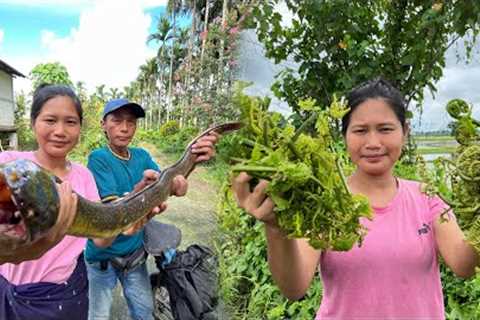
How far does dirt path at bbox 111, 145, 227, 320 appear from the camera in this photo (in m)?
→ 6.21

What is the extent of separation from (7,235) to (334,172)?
886 mm

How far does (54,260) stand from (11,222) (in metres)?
1.44

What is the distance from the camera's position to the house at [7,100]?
29959mm

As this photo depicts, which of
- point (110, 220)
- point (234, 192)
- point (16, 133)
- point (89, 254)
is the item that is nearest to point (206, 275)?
point (89, 254)

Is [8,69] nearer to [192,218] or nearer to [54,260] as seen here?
[192,218]

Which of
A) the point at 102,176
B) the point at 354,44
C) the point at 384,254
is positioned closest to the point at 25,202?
the point at 384,254

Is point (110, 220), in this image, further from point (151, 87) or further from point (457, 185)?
point (151, 87)

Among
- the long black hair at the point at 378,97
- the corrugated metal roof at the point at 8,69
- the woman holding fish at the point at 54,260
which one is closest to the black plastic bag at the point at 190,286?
the woman holding fish at the point at 54,260

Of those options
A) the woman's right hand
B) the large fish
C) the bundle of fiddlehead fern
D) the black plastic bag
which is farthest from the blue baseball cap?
the bundle of fiddlehead fern

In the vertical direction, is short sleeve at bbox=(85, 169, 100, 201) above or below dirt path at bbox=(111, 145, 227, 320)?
above

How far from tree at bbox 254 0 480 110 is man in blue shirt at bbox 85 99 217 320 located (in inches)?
71.0

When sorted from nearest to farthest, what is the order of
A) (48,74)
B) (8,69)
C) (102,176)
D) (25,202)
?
(25,202) < (102,176) < (8,69) < (48,74)

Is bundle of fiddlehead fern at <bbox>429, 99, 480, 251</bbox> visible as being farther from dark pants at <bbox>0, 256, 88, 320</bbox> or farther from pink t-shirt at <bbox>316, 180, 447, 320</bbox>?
dark pants at <bbox>0, 256, 88, 320</bbox>

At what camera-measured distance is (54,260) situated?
106 inches
